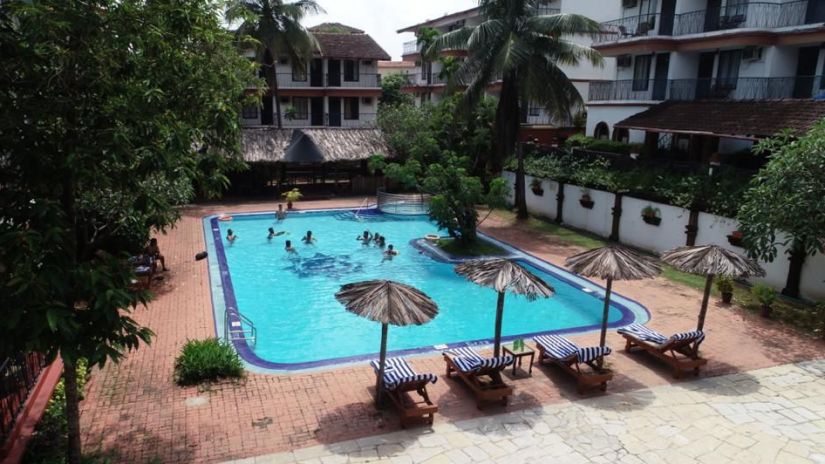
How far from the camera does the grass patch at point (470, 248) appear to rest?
71.8ft

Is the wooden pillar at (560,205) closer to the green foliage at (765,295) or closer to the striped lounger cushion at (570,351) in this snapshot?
the green foliage at (765,295)

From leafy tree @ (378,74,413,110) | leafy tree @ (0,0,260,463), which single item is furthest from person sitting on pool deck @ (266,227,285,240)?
leafy tree @ (378,74,413,110)

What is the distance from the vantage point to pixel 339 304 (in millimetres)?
17422

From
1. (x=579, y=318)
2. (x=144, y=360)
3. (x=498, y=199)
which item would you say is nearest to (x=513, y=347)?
(x=579, y=318)

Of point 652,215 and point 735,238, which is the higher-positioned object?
point 652,215

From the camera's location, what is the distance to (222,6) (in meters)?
8.15

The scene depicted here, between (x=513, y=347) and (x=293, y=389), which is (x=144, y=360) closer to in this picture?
(x=293, y=389)

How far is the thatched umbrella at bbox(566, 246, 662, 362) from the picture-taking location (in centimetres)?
1106

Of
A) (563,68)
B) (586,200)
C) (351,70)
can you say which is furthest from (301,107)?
(586,200)

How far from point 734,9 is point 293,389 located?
87.4 feet

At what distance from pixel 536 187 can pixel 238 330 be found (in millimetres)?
18052

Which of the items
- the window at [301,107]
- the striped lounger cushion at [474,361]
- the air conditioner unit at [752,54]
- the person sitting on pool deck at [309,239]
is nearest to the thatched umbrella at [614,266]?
the striped lounger cushion at [474,361]

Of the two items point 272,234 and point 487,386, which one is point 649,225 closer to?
point 487,386

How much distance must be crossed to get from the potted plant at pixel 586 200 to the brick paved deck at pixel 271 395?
983cm
